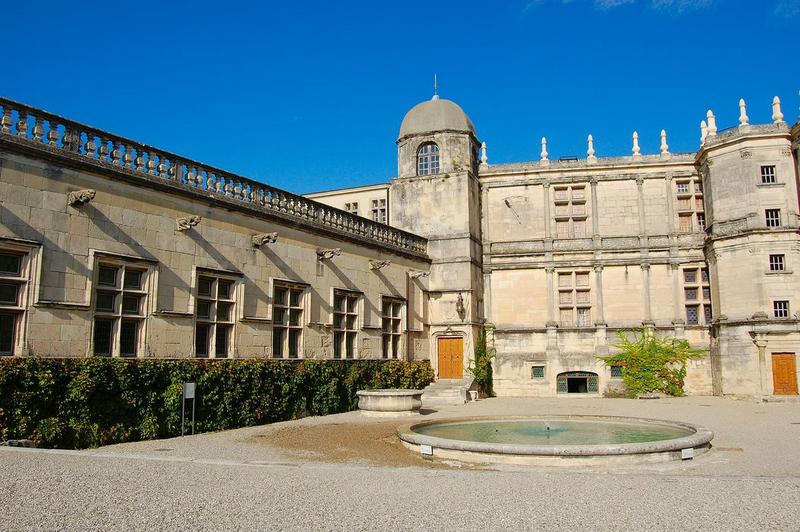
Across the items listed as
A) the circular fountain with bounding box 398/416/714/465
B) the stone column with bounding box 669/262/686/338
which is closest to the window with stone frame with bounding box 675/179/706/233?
the stone column with bounding box 669/262/686/338

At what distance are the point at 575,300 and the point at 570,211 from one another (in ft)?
11.6

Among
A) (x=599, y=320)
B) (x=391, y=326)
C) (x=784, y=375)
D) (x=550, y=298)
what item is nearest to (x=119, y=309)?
(x=391, y=326)

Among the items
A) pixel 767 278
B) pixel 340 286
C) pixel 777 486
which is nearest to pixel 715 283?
pixel 767 278

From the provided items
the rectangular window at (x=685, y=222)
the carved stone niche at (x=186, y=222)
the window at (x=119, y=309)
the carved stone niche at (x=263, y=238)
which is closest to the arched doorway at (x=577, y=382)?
the rectangular window at (x=685, y=222)

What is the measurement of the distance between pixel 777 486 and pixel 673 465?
2.06m

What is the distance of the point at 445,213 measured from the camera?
25344mm

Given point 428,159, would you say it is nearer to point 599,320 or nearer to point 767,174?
point 599,320

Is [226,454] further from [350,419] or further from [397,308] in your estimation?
[397,308]

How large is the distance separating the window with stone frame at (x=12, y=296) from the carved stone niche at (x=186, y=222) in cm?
344

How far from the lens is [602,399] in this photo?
24078 mm

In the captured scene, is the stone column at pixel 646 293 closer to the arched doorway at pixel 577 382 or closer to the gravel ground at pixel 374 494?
the arched doorway at pixel 577 382

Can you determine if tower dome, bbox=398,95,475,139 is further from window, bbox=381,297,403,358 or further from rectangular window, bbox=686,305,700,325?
rectangular window, bbox=686,305,700,325

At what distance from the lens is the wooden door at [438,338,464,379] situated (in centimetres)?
2456

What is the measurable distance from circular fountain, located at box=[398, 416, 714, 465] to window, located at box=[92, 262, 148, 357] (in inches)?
226
